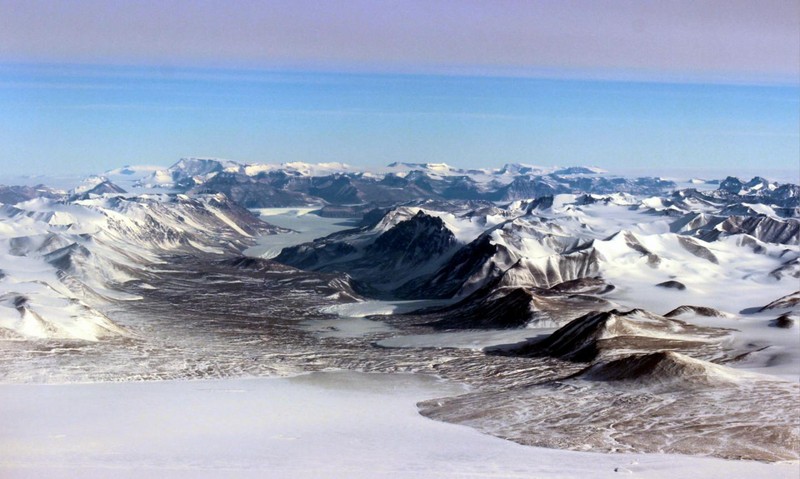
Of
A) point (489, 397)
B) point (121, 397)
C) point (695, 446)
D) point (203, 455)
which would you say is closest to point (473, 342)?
point (489, 397)

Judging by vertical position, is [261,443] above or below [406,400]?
above

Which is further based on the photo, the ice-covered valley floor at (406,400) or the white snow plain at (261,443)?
the ice-covered valley floor at (406,400)

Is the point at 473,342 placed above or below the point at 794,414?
below

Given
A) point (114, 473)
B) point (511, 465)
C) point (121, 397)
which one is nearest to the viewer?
point (114, 473)

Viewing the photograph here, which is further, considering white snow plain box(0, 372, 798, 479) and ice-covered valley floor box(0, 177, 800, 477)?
ice-covered valley floor box(0, 177, 800, 477)

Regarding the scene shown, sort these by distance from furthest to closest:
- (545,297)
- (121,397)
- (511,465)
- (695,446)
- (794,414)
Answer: (545,297) < (121,397) < (794,414) < (695,446) < (511,465)

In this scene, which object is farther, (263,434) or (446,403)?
(446,403)

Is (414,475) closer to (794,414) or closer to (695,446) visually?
(695,446)

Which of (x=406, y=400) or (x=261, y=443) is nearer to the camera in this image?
(x=261, y=443)
